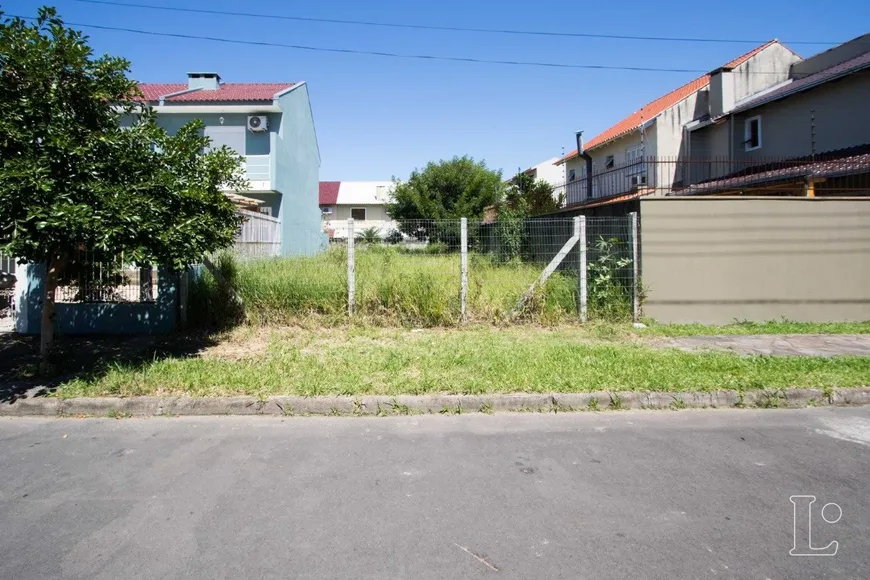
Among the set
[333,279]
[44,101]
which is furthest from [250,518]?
[333,279]

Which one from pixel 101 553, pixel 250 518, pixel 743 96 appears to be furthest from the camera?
pixel 743 96

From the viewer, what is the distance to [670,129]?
23.1 metres

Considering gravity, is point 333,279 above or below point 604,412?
above

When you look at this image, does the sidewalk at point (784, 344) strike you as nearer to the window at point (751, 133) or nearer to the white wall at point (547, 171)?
the window at point (751, 133)

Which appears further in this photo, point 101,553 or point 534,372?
point 534,372

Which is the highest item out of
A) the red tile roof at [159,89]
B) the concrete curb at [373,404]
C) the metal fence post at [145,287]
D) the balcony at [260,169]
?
the red tile roof at [159,89]

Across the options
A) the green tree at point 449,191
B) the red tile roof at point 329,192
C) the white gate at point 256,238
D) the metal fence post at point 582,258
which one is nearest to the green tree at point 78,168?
the white gate at point 256,238

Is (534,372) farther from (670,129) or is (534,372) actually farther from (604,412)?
(670,129)

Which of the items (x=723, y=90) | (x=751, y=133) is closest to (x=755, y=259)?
(x=751, y=133)

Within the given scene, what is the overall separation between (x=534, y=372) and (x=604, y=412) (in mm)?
1038

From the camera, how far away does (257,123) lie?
22406mm

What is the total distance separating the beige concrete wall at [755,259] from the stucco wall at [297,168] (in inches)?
539

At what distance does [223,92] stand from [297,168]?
4.52 meters

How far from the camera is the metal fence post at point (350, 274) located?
382 inches
